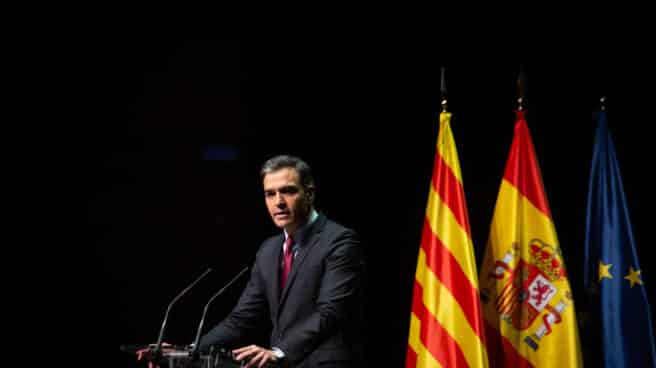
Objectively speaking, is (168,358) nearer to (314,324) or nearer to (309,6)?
(314,324)

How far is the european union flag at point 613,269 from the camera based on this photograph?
302 cm

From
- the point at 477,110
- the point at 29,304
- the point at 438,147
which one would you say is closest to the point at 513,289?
the point at 438,147

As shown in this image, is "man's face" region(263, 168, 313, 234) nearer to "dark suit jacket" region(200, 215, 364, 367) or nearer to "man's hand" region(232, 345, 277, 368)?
"dark suit jacket" region(200, 215, 364, 367)

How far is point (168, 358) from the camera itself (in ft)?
6.89

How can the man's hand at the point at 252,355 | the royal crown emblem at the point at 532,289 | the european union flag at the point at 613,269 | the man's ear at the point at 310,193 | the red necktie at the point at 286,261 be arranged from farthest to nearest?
1. the royal crown emblem at the point at 532,289
2. the european union flag at the point at 613,269
3. the man's ear at the point at 310,193
4. the red necktie at the point at 286,261
5. the man's hand at the point at 252,355

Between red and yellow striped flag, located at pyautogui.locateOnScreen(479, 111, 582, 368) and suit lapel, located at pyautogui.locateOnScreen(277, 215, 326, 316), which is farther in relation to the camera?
red and yellow striped flag, located at pyautogui.locateOnScreen(479, 111, 582, 368)

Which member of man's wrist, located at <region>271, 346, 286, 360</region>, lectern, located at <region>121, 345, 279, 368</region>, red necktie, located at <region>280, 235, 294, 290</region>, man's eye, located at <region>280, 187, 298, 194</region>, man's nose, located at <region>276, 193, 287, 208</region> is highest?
man's eye, located at <region>280, 187, 298, 194</region>

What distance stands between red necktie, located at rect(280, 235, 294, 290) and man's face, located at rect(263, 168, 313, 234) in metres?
0.05

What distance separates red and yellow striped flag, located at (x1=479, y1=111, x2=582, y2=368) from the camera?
310 cm

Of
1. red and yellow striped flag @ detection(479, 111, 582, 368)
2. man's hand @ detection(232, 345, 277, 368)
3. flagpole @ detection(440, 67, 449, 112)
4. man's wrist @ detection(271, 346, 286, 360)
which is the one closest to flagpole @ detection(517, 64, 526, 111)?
red and yellow striped flag @ detection(479, 111, 582, 368)

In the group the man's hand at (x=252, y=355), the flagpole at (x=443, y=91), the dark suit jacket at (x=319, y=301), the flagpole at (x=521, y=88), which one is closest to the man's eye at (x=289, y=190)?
the dark suit jacket at (x=319, y=301)

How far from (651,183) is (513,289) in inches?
38.5

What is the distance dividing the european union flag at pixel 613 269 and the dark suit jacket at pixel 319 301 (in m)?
1.23

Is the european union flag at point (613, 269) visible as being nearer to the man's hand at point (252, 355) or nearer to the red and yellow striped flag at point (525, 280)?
the red and yellow striped flag at point (525, 280)
